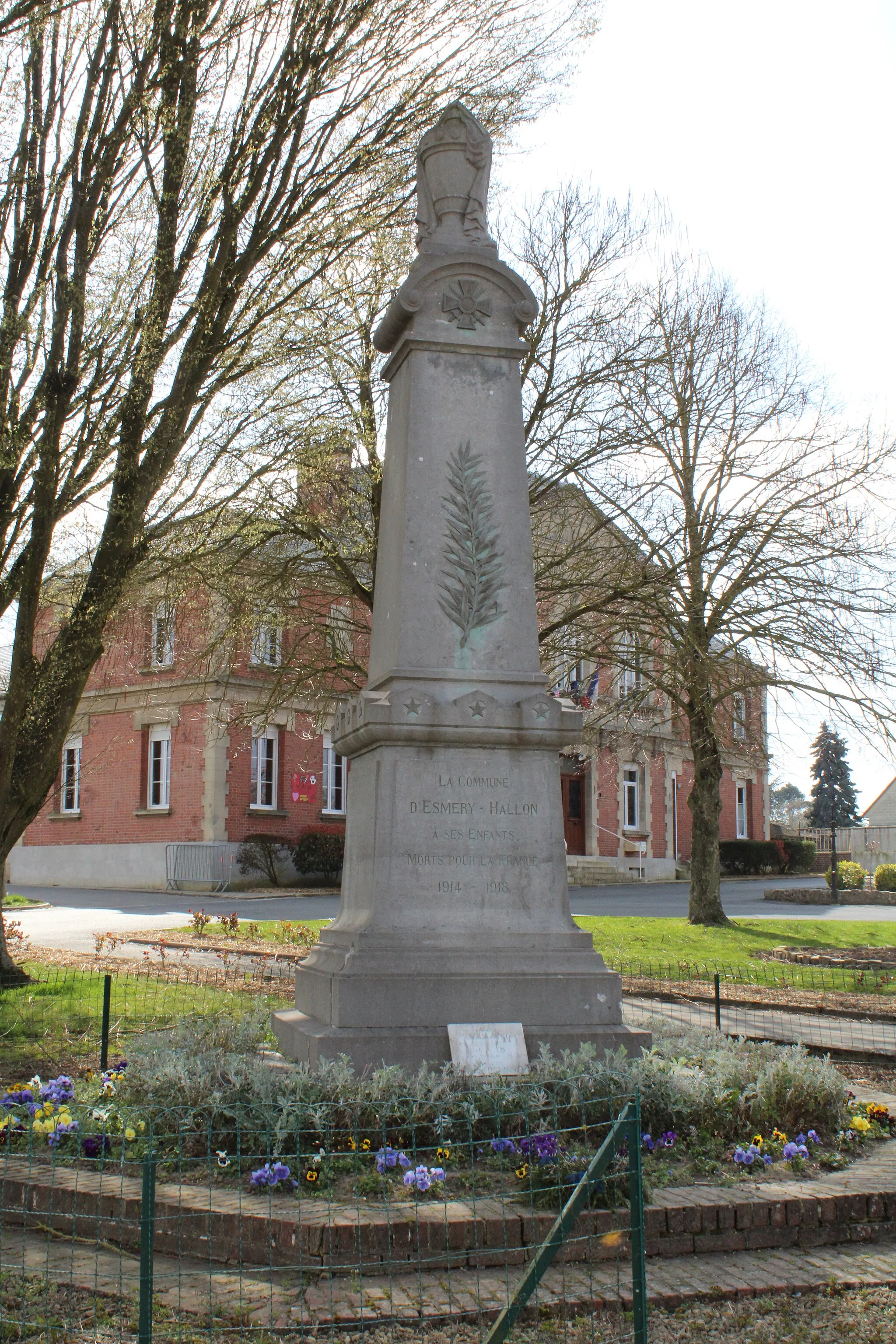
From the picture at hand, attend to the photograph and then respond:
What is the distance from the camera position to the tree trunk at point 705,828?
61.3 ft

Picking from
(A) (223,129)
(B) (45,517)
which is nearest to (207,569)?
(B) (45,517)

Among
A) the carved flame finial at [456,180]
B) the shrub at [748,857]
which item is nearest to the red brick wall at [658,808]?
the shrub at [748,857]

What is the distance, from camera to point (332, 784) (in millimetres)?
31328

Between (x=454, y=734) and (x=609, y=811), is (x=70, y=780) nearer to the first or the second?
(x=609, y=811)

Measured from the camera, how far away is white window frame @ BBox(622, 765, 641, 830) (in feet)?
128

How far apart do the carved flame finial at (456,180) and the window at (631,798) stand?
32.2 m

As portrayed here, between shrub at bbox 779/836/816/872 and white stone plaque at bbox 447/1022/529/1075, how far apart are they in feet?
125

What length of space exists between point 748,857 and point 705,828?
22.1 metres

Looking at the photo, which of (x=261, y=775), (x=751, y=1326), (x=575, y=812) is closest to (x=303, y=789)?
(x=261, y=775)

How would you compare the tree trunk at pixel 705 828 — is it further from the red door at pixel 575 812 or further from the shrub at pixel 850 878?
the red door at pixel 575 812

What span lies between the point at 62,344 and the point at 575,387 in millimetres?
6516

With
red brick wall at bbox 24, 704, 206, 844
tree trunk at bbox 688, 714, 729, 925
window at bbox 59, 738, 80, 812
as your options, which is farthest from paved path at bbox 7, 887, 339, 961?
tree trunk at bbox 688, 714, 729, 925

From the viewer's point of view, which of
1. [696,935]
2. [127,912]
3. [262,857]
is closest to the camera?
[696,935]

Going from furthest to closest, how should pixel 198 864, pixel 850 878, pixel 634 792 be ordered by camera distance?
pixel 634 792 → pixel 850 878 → pixel 198 864
